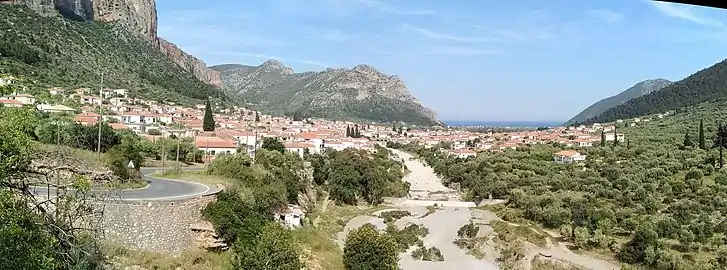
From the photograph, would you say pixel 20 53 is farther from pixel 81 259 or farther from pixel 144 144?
pixel 81 259

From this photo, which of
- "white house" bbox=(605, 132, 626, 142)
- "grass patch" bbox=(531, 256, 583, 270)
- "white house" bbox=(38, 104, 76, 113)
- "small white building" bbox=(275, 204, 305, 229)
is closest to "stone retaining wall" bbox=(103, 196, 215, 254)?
"small white building" bbox=(275, 204, 305, 229)

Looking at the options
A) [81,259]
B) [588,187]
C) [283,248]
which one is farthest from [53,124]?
[588,187]

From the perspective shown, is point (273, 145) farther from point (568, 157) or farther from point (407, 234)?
point (568, 157)

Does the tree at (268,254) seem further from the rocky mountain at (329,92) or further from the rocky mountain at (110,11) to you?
the rocky mountain at (329,92)

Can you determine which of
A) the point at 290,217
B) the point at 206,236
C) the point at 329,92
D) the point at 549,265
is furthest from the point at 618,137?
the point at 329,92

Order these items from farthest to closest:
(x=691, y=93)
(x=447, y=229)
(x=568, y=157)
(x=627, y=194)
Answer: (x=691, y=93), (x=568, y=157), (x=627, y=194), (x=447, y=229)

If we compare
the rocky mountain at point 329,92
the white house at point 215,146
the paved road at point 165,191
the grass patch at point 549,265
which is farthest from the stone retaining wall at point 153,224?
the rocky mountain at point 329,92

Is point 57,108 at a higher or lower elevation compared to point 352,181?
higher
